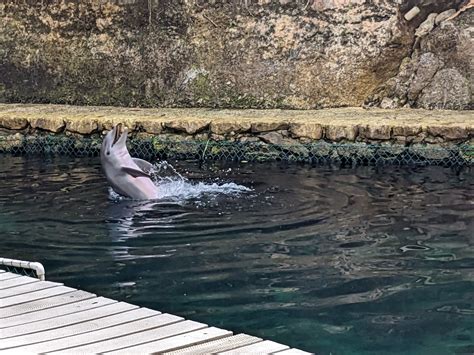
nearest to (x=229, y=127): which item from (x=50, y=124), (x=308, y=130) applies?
(x=308, y=130)

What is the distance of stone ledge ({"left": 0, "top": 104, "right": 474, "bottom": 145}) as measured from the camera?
9.94 m

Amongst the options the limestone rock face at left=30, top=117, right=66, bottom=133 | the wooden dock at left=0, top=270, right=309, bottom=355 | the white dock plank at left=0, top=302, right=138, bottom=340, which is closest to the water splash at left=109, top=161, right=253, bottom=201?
the limestone rock face at left=30, top=117, right=66, bottom=133

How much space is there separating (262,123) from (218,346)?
6670mm

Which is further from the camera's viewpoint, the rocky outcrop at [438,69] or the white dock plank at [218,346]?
the rocky outcrop at [438,69]

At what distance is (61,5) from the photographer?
1322 centimetres

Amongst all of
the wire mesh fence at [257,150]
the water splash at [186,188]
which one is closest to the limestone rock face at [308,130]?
the wire mesh fence at [257,150]

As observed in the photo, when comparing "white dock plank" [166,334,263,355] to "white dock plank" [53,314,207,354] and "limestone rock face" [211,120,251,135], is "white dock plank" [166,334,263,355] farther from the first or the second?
"limestone rock face" [211,120,251,135]

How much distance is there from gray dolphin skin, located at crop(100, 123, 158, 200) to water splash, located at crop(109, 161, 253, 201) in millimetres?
108

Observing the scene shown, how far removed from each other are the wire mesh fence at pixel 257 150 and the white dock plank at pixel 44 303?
562 centimetres

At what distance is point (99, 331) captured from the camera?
4.09 meters

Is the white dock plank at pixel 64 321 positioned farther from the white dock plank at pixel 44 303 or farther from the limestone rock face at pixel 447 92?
the limestone rock face at pixel 447 92

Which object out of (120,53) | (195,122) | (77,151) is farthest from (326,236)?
(120,53)

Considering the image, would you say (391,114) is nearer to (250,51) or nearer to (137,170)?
(250,51)

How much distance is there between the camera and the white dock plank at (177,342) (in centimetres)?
382
